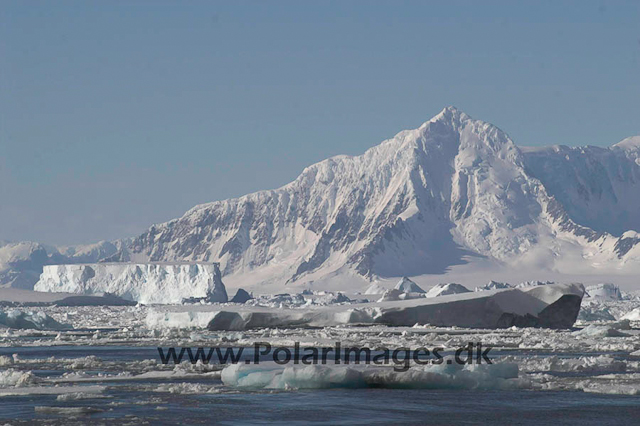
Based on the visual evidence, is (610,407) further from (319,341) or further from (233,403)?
(319,341)

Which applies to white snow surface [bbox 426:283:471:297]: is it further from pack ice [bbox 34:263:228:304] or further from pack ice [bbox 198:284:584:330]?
pack ice [bbox 34:263:228:304]

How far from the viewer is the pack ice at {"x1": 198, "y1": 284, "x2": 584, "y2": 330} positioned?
47781 millimetres

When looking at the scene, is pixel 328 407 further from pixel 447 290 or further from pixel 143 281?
pixel 143 281

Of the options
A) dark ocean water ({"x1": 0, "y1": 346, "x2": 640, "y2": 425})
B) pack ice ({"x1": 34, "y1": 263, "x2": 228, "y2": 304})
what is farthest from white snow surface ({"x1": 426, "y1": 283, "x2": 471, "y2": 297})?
dark ocean water ({"x1": 0, "y1": 346, "x2": 640, "y2": 425})

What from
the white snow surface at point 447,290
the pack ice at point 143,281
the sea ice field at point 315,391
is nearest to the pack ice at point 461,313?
the sea ice field at point 315,391

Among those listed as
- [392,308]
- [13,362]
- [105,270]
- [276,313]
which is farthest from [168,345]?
[105,270]

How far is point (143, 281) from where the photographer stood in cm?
13738

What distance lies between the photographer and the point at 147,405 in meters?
17.2

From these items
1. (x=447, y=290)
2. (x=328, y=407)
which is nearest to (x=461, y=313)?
(x=447, y=290)

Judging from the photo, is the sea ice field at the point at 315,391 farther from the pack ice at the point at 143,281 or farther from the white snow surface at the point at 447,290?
the pack ice at the point at 143,281

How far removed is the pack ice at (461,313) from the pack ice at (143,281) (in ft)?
241

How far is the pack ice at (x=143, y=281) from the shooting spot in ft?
420

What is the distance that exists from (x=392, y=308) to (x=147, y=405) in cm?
3235

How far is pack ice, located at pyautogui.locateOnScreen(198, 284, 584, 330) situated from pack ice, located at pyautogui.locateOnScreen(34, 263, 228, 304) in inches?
2889
